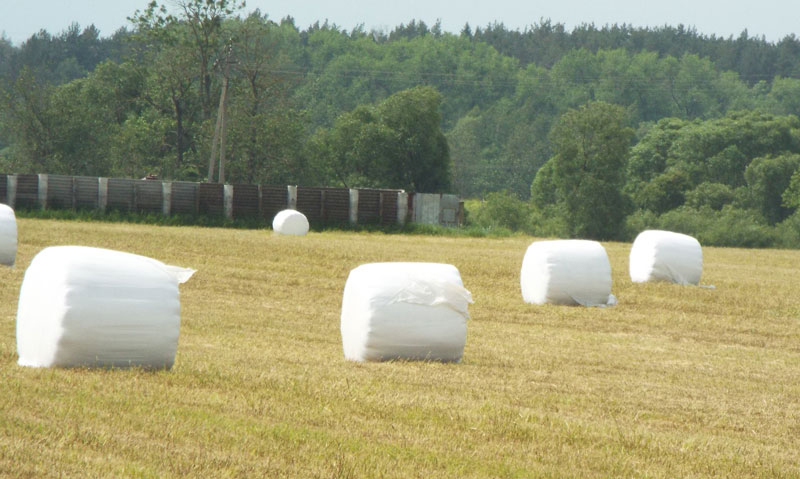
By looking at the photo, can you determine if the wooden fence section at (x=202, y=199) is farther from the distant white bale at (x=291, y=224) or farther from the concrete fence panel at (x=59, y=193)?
the distant white bale at (x=291, y=224)

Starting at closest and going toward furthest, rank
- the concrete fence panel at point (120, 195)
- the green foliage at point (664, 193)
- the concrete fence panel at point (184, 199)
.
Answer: the concrete fence panel at point (120, 195), the concrete fence panel at point (184, 199), the green foliage at point (664, 193)

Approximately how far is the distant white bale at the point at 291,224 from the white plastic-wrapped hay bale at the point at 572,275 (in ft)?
64.5

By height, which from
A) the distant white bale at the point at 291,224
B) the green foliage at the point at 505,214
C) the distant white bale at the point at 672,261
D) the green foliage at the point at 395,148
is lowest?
the green foliage at the point at 505,214

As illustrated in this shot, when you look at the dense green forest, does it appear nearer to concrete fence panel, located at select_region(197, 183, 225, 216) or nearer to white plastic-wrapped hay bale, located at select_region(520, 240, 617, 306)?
concrete fence panel, located at select_region(197, 183, 225, 216)

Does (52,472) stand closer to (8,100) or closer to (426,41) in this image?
(8,100)

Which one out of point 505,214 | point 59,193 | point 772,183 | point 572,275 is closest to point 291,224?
point 59,193

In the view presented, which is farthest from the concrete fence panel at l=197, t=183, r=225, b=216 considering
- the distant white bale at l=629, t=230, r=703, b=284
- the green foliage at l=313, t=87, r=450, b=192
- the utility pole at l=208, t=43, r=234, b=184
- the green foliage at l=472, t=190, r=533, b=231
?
the green foliage at l=313, t=87, r=450, b=192

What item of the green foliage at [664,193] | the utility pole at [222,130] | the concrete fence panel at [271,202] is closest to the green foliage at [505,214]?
the green foliage at [664,193]

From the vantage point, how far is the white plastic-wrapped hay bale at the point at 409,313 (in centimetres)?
1112

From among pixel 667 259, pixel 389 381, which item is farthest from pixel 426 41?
pixel 389 381

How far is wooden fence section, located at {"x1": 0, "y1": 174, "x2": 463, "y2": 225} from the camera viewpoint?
40.6 m

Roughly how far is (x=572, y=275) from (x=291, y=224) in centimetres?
2039

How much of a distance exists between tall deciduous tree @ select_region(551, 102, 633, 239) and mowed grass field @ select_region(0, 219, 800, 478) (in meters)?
49.1

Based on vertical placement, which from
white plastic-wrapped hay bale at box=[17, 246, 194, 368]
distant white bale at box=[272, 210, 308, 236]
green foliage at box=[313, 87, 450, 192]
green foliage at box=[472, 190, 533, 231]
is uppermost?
green foliage at box=[313, 87, 450, 192]
